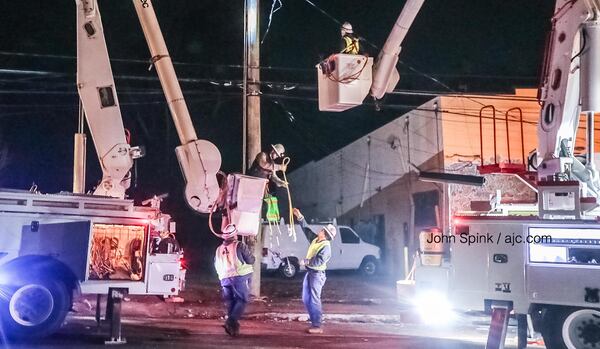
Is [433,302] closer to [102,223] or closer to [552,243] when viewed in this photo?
[552,243]

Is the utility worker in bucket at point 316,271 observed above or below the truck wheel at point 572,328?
above

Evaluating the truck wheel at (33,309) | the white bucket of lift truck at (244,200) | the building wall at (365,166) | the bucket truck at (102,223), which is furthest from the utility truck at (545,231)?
the building wall at (365,166)

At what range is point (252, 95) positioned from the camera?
1412 cm

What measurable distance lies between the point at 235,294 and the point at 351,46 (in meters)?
4.05

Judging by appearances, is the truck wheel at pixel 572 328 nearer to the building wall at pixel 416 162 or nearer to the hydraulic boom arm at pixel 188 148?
the hydraulic boom arm at pixel 188 148

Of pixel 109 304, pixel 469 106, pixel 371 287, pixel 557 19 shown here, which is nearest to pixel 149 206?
pixel 109 304

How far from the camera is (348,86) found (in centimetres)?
859

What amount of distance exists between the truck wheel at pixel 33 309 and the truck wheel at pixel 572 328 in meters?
6.45

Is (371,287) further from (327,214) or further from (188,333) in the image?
(327,214)

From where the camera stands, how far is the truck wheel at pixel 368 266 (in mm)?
21922

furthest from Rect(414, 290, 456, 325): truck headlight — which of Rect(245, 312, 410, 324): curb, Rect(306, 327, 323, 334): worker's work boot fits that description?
Rect(245, 312, 410, 324): curb

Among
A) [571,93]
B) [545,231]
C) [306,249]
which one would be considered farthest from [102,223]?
[306,249]

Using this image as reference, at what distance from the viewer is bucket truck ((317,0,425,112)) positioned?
8562 millimetres

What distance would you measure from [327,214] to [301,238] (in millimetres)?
9784
